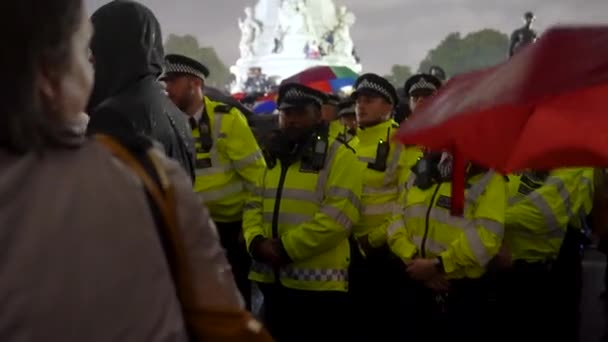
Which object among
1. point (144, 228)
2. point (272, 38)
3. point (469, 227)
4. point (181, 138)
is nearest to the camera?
point (144, 228)

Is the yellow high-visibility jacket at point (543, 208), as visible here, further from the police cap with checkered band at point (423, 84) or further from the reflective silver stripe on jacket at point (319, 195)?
the police cap with checkered band at point (423, 84)

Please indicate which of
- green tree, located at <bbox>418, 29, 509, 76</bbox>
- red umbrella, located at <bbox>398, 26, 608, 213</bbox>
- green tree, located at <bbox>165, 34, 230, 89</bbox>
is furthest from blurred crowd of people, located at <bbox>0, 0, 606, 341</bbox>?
green tree, located at <bbox>418, 29, 509, 76</bbox>

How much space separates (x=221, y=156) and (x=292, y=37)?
106 feet

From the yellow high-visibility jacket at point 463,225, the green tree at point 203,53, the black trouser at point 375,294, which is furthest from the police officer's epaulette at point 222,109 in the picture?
the green tree at point 203,53

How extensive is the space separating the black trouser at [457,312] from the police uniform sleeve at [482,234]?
197 mm

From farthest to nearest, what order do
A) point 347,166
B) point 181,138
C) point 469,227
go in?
1. point 347,166
2. point 469,227
3. point 181,138

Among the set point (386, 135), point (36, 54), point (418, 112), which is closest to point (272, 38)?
point (386, 135)

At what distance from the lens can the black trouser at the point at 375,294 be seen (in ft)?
19.7

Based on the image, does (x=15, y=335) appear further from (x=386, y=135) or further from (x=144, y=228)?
(x=386, y=135)

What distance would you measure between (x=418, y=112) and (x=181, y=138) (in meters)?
1.04

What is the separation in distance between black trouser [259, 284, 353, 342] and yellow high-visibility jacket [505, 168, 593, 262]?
1046 mm

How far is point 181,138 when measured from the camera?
3.54 m

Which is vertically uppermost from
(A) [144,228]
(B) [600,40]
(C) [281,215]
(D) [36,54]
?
(B) [600,40]

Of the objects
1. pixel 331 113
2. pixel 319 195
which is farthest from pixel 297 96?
pixel 331 113
